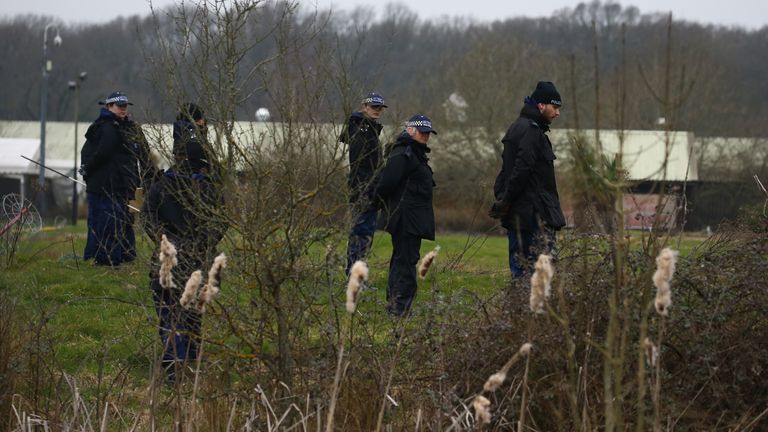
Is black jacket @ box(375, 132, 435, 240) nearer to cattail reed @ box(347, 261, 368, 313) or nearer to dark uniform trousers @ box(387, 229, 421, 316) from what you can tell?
dark uniform trousers @ box(387, 229, 421, 316)

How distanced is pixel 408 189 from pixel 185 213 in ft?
8.77

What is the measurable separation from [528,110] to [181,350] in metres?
3.05

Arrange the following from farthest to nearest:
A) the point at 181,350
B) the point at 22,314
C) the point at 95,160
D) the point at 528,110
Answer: the point at 95,160, the point at 528,110, the point at 181,350, the point at 22,314

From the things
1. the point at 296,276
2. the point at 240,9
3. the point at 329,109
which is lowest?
the point at 296,276

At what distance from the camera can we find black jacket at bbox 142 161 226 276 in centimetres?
612

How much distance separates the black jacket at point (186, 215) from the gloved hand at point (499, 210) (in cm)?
258

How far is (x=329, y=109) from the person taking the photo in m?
7.05

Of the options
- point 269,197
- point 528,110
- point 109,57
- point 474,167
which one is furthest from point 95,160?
point 109,57

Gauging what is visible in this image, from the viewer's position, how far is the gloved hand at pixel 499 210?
8875 millimetres

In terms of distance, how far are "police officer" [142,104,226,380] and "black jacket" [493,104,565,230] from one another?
2570 millimetres

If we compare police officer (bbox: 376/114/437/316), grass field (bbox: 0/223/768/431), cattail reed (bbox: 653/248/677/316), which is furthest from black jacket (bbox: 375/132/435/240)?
cattail reed (bbox: 653/248/677/316)

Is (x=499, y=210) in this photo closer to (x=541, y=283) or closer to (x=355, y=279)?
(x=541, y=283)

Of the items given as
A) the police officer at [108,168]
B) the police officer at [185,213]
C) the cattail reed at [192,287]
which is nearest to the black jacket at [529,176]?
the police officer at [185,213]

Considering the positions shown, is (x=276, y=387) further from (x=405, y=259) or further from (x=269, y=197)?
(x=405, y=259)
